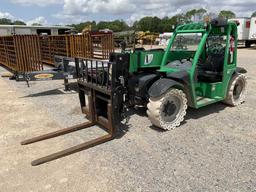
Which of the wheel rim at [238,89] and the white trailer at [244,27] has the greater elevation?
the white trailer at [244,27]

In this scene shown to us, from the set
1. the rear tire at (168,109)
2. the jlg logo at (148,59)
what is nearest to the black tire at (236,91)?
the rear tire at (168,109)

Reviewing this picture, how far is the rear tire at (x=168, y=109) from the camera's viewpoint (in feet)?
14.8

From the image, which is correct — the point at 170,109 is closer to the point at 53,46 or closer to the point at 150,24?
the point at 53,46

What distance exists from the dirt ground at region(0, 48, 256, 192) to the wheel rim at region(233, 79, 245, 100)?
41 cm

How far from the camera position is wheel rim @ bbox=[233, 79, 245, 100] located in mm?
6121

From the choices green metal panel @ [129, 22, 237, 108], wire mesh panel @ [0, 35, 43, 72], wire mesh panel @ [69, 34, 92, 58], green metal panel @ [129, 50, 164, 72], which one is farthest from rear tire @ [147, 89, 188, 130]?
wire mesh panel @ [0, 35, 43, 72]

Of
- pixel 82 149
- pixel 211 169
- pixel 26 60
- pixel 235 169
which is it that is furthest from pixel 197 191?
pixel 26 60

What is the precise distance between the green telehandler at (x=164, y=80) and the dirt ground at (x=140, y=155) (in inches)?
9.5

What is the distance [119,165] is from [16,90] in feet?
20.0

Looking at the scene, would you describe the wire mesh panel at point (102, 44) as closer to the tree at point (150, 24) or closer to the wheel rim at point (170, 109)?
the wheel rim at point (170, 109)

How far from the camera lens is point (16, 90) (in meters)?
8.31

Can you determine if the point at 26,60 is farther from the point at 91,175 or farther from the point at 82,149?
the point at 91,175

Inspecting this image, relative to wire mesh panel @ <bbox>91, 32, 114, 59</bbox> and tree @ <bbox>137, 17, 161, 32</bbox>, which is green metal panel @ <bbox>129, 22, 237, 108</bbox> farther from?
tree @ <bbox>137, 17, 161, 32</bbox>

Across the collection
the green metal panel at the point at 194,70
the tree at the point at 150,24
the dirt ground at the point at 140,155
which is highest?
the tree at the point at 150,24
